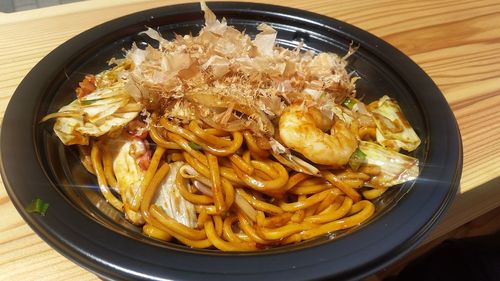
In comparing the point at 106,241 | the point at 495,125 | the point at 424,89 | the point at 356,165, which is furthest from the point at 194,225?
the point at 495,125

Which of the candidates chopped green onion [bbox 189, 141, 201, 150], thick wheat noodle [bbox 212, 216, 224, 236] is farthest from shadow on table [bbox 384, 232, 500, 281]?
chopped green onion [bbox 189, 141, 201, 150]

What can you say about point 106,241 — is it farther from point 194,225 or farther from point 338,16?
point 338,16

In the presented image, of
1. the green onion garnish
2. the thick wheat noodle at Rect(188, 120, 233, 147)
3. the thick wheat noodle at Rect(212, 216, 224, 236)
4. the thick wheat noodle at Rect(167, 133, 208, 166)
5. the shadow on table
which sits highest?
the green onion garnish

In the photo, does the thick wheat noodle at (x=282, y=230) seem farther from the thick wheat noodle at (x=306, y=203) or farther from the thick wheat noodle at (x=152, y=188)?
the thick wheat noodle at (x=152, y=188)

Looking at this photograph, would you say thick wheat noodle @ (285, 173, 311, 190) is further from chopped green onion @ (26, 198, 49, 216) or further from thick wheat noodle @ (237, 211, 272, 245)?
chopped green onion @ (26, 198, 49, 216)

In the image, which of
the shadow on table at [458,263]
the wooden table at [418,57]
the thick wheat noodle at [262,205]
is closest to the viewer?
the wooden table at [418,57]

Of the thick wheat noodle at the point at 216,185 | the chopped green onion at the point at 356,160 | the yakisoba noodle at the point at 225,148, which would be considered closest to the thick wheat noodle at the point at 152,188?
the yakisoba noodle at the point at 225,148

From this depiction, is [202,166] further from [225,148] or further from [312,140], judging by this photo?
[312,140]

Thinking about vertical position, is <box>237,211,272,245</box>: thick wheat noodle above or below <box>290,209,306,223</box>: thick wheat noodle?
below
